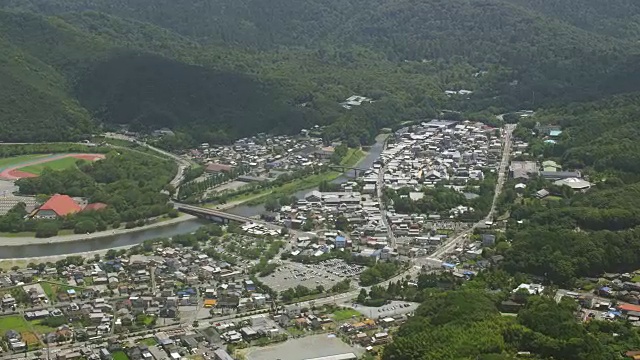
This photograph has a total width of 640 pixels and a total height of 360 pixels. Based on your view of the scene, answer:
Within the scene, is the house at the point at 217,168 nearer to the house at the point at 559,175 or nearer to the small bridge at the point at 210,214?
the small bridge at the point at 210,214

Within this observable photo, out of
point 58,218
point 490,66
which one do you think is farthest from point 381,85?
point 58,218

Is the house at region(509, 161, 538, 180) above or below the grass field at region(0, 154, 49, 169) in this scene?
above

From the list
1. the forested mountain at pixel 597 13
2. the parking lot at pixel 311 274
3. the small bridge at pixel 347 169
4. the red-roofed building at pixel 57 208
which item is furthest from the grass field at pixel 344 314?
the forested mountain at pixel 597 13

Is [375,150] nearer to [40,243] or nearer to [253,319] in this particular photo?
[40,243]

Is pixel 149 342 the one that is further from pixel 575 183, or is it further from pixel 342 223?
pixel 575 183

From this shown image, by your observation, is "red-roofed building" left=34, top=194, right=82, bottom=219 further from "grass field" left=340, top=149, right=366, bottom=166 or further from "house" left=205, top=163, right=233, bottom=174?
"grass field" left=340, top=149, right=366, bottom=166


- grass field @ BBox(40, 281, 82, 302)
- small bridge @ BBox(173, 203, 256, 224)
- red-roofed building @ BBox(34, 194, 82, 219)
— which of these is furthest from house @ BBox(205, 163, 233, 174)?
grass field @ BBox(40, 281, 82, 302)

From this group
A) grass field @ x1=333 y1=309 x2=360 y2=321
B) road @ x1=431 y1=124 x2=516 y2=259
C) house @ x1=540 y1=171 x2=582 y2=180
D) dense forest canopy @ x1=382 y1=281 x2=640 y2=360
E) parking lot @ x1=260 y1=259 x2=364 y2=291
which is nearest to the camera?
dense forest canopy @ x1=382 y1=281 x2=640 y2=360
